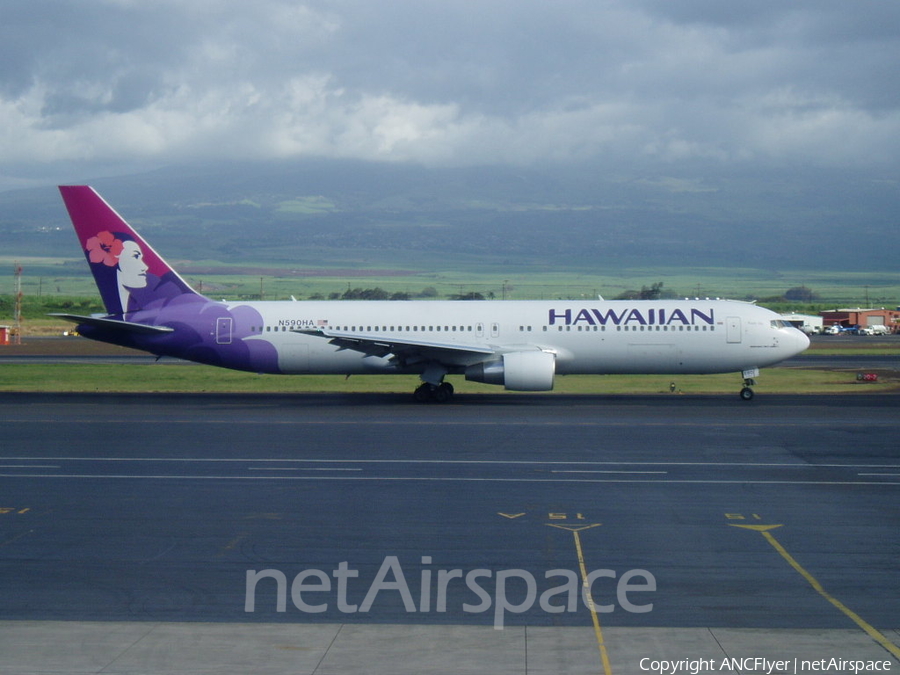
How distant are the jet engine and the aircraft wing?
1.38m

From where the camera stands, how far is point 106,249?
35969 mm

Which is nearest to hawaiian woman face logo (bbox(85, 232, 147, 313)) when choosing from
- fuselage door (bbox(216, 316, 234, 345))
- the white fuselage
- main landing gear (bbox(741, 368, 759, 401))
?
fuselage door (bbox(216, 316, 234, 345))

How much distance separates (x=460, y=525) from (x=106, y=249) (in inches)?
983

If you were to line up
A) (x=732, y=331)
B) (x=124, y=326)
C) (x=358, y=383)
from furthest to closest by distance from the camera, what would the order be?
1. (x=358, y=383)
2. (x=732, y=331)
3. (x=124, y=326)

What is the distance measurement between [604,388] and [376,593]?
29.1 metres

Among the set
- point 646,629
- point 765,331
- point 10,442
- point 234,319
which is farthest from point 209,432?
point 765,331

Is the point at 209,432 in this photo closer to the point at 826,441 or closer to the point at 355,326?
the point at 355,326

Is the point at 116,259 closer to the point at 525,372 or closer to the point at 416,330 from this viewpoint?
the point at 416,330

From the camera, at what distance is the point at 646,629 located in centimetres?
1044

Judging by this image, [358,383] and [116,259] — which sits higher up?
[116,259]

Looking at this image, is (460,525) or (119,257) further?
(119,257)

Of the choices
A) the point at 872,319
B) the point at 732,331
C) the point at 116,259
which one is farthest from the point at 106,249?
the point at 872,319

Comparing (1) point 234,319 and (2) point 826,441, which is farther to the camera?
(1) point 234,319

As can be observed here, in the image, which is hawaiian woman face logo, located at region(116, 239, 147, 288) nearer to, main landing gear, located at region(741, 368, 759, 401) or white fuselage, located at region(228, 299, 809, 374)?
white fuselage, located at region(228, 299, 809, 374)
